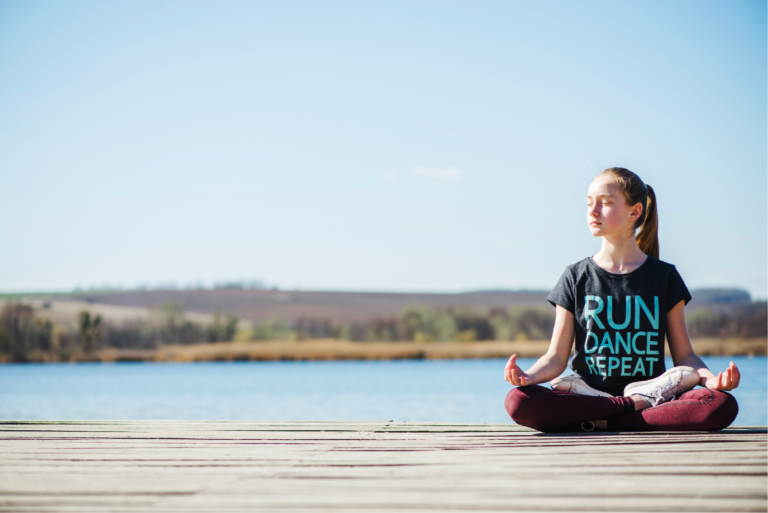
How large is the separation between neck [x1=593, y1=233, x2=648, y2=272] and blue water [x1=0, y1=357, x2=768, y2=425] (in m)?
15.3

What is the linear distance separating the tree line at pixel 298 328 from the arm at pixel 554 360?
152 ft

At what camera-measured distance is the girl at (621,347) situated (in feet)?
9.87

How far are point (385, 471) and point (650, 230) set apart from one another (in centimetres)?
210

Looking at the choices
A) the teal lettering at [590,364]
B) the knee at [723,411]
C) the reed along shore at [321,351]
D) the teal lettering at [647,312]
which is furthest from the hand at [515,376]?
the reed along shore at [321,351]

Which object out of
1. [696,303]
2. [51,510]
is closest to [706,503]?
[51,510]

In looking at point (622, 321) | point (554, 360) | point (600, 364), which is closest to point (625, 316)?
point (622, 321)

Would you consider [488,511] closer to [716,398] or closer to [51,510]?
[51,510]

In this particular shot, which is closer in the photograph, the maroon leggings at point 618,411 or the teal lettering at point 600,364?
the maroon leggings at point 618,411

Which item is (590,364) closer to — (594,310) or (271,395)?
(594,310)

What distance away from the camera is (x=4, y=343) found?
45.6m

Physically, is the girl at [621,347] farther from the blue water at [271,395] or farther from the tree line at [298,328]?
the tree line at [298,328]

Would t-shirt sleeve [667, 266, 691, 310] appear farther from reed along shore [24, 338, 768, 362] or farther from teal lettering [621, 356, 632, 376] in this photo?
reed along shore [24, 338, 768, 362]

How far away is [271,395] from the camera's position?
2808 centimetres

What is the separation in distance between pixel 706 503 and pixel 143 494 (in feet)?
4.64
